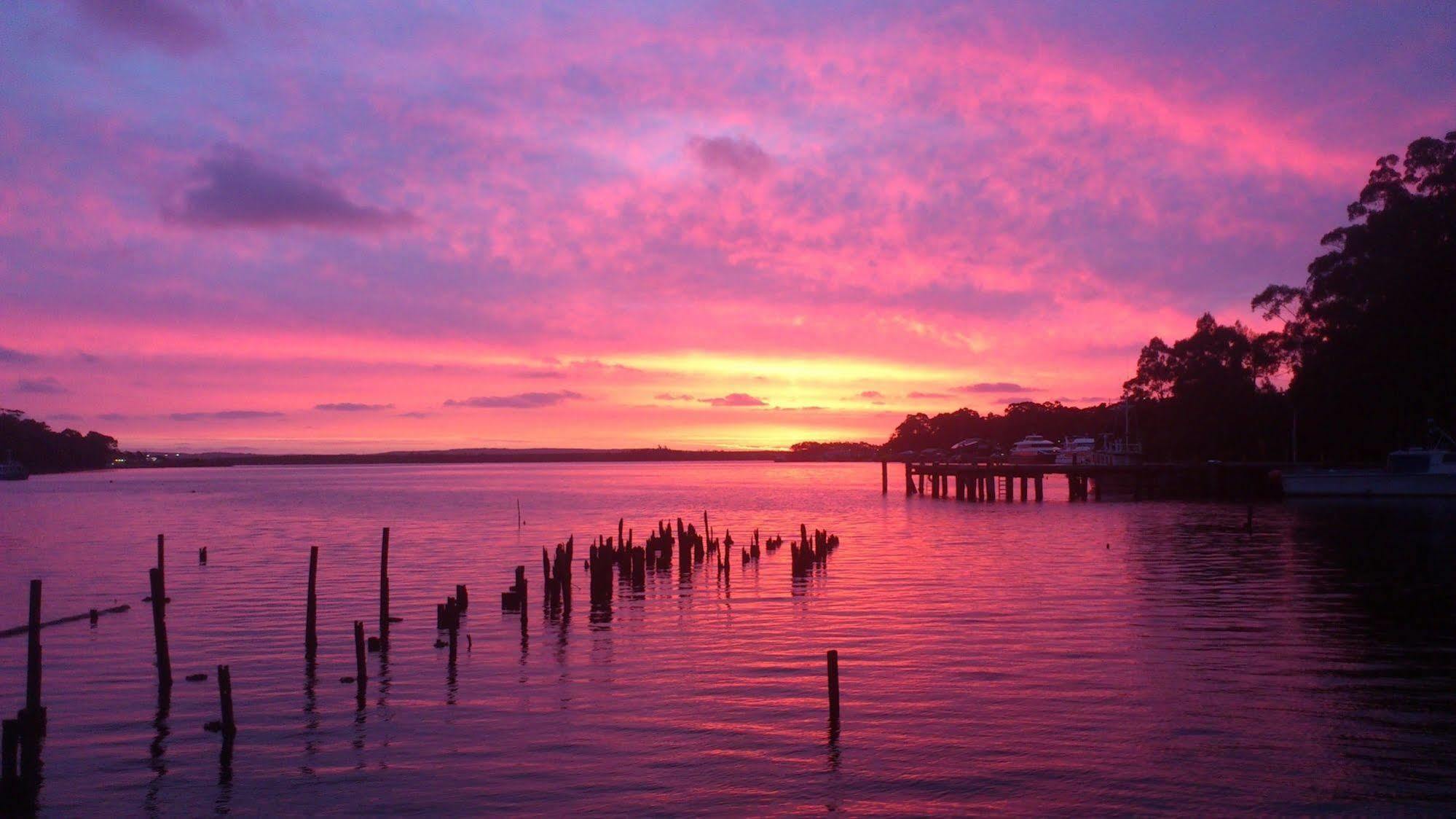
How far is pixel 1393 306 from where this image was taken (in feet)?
228

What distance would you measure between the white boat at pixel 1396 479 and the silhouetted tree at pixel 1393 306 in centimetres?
455

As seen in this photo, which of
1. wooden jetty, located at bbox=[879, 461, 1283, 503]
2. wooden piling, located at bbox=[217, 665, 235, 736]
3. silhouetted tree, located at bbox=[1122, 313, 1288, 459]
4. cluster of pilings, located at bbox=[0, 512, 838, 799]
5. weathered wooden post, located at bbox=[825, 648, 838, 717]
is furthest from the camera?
silhouetted tree, located at bbox=[1122, 313, 1288, 459]

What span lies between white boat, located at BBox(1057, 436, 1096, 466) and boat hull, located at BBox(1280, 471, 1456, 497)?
26.5 m

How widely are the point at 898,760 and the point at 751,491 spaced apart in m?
108

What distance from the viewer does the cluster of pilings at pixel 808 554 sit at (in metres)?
37.3

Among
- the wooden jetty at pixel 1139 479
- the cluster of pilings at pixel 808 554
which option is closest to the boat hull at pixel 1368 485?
the wooden jetty at pixel 1139 479

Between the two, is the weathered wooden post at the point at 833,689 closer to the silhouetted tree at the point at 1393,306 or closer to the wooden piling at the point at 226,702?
the wooden piling at the point at 226,702

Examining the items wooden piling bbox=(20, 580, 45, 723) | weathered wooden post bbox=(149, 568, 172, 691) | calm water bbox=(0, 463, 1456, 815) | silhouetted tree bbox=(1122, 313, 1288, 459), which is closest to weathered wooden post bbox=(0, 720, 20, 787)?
calm water bbox=(0, 463, 1456, 815)

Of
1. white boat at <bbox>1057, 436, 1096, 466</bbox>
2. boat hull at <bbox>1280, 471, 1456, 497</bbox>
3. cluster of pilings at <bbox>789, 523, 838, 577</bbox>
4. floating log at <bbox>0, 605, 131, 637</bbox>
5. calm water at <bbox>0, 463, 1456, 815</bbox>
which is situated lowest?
calm water at <bbox>0, 463, 1456, 815</bbox>

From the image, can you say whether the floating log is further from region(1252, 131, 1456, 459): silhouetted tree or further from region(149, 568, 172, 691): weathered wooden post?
region(1252, 131, 1456, 459): silhouetted tree

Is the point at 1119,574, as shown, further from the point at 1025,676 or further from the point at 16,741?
the point at 16,741

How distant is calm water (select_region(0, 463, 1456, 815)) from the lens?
14.5 meters

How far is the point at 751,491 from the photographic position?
124 m

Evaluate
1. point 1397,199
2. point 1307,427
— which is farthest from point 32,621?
point 1307,427
